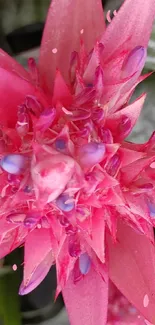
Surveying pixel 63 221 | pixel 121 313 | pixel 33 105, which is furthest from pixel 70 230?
pixel 121 313

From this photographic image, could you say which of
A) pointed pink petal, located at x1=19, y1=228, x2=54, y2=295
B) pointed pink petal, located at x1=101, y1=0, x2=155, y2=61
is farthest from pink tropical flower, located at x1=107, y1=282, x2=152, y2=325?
pointed pink petal, located at x1=101, y1=0, x2=155, y2=61

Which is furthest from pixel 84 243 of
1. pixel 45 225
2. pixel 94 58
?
pixel 94 58

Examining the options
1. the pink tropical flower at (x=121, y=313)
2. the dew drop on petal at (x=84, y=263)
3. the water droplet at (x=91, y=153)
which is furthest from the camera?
the pink tropical flower at (x=121, y=313)

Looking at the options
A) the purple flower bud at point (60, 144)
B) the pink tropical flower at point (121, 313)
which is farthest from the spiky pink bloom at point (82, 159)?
the pink tropical flower at point (121, 313)

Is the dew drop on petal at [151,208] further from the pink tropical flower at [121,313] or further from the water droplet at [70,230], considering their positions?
the pink tropical flower at [121,313]

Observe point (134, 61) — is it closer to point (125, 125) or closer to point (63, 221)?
point (125, 125)

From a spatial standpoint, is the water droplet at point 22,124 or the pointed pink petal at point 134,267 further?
the pointed pink petal at point 134,267

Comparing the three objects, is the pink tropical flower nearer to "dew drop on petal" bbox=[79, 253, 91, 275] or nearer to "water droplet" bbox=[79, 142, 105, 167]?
"dew drop on petal" bbox=[79, 253, 91, 275]

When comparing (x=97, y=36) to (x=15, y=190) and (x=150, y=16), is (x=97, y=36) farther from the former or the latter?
(x=15, y=190)
